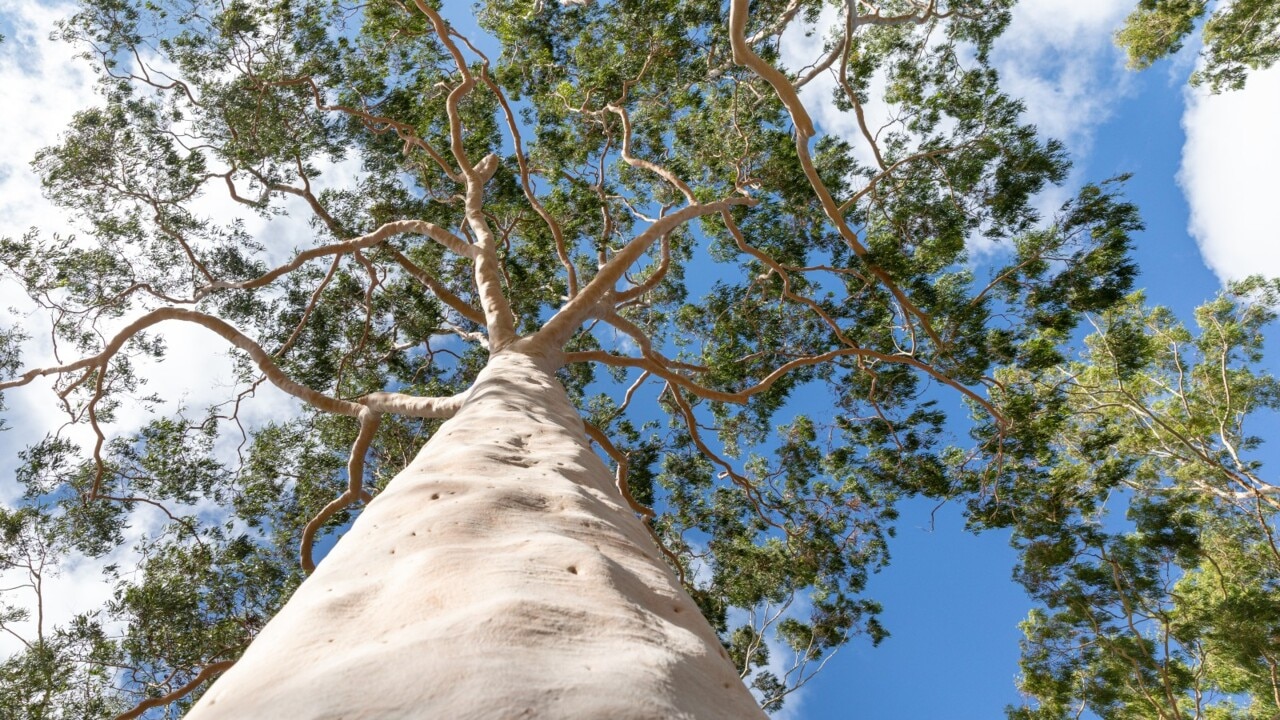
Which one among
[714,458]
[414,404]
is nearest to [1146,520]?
[714,458]

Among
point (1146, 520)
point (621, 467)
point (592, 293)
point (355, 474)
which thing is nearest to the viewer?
point (592, 293)

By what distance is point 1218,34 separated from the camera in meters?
7.80

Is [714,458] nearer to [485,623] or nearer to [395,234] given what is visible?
[395,234]

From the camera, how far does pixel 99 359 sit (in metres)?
4.41

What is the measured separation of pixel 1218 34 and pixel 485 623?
994cm

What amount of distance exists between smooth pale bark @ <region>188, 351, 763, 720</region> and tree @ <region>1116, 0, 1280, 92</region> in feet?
29.7

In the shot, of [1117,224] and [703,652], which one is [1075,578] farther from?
[703,652]

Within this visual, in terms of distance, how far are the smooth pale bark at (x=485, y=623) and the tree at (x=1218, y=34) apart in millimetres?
9063

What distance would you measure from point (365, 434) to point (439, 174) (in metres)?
4.37

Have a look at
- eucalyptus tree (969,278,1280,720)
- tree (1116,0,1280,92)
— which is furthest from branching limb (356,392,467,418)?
tree (1116,0,1280,92)

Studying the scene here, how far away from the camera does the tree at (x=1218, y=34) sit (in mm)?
7453

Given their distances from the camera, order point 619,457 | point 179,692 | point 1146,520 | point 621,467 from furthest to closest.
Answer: point 1146,520
point 621,467
point 619,457
point 179,692

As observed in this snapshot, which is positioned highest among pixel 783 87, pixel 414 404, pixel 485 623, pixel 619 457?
pixel 783 87

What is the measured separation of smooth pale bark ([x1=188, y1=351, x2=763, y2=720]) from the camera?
86cm
